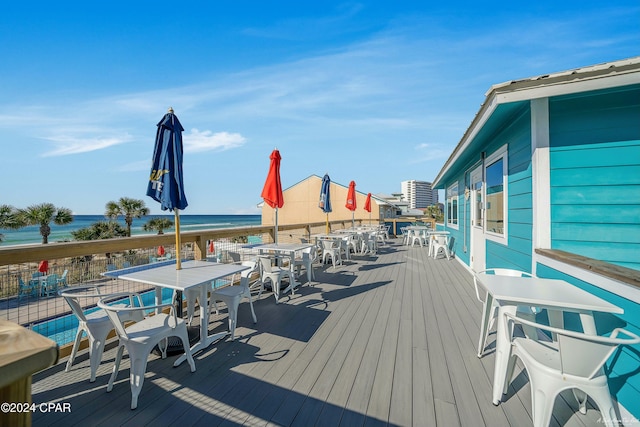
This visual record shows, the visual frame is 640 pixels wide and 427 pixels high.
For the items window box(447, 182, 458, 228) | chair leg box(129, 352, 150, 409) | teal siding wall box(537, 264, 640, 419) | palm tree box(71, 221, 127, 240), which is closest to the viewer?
teal siding wall box(537, 264, 640, 419)

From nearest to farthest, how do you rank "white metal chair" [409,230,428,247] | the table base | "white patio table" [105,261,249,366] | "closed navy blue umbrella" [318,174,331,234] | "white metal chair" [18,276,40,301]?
"white patio table" [105,261,249,366], the table base, "white metal chair" [18,276,40,301], "closed navy blue umbrella" [318,174,331,234], "white metal chair" [409,230,428,247]

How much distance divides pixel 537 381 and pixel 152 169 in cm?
343

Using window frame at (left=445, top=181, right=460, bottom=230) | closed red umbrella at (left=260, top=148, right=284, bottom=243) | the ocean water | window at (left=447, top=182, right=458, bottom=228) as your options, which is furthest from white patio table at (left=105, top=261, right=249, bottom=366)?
the ocean water

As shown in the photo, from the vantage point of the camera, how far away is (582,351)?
1420mm

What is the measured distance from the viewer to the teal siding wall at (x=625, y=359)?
1690mm

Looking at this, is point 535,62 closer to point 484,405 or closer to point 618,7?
point 618,7

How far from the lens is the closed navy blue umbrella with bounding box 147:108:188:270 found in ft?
8.88

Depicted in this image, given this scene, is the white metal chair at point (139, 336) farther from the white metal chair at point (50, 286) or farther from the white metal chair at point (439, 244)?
the white metal chair at point (439, 244)

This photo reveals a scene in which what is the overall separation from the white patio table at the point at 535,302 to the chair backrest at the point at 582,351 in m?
0.32

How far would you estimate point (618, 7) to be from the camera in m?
4.25

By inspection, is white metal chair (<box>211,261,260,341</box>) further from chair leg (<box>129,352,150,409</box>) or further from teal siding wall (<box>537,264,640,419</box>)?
teal siding wall (<box>537,264,640,419</box>)

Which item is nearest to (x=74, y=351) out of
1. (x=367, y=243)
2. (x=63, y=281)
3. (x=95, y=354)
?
(x=95, y=354)

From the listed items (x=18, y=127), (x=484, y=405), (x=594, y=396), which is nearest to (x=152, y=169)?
(x=484, y=405)

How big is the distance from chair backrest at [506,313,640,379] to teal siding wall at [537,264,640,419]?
42 centimetres
